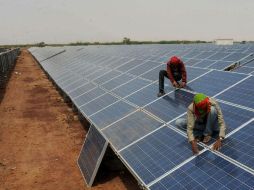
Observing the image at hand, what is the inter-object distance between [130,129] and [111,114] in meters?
2.13

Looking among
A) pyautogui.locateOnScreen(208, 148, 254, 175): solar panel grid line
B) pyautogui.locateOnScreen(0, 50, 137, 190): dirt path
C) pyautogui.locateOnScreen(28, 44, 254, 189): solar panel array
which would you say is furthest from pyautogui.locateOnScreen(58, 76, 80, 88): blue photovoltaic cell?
pyautogui.locateOnScreen(208, 148, 254, 175): solar panel grid line

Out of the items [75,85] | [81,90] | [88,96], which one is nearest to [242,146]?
[88,96]

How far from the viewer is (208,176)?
728 centimetres

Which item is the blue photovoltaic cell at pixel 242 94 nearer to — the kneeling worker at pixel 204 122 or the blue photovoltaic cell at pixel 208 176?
the kneeling worker at pixel 204 122

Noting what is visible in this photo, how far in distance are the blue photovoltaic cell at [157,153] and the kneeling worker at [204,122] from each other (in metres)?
0.38

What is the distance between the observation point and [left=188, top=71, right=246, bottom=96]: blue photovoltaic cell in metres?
11.4

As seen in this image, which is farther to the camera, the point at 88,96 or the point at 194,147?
the point at 88,96

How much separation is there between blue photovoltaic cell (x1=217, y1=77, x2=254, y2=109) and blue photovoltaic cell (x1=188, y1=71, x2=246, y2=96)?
1.37ft

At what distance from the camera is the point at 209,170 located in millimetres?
7445

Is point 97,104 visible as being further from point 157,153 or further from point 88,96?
point 157,153

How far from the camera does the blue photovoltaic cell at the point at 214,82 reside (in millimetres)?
11363

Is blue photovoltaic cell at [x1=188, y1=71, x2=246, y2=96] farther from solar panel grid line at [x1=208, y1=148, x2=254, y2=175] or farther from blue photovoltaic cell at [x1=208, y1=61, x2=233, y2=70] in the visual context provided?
blue photovoltaic cell at [x1=208, y1=61, x2=233, y2=70]

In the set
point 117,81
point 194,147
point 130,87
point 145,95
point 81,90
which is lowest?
point 81,90

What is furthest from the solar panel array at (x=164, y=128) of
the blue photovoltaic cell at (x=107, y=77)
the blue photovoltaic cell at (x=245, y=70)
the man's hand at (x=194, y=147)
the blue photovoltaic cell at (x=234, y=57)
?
the blue photovoltaic cell at (x=234, y=57)
